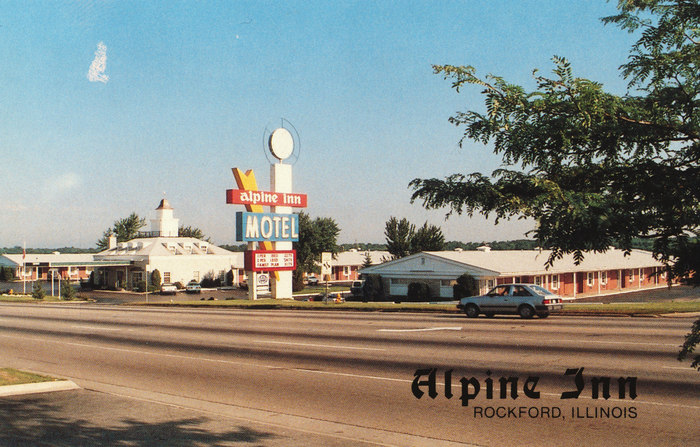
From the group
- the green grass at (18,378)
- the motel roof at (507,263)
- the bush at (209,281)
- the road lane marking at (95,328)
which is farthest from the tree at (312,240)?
the green grass at (18,378)

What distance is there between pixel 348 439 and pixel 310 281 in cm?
7504

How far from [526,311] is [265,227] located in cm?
2371

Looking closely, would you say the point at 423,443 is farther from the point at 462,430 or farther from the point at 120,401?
the point at 120,401

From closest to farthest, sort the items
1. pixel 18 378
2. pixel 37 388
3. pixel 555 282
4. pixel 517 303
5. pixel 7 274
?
pixel 37 388 < pixel 18 378 < pixel 517 303 < pixel 555 282 < pixel 7 274

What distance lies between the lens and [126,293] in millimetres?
69562

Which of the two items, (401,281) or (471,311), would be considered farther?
(401,281)

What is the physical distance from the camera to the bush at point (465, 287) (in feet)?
156

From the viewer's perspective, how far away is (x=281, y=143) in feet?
156

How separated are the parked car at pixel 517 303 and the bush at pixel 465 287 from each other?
19703 mm

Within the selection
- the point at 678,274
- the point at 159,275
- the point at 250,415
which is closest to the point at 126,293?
the point at 159,275

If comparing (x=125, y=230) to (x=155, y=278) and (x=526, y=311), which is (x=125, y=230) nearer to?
(x=155, y=278)

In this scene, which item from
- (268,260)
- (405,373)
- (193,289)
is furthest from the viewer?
(193,289)

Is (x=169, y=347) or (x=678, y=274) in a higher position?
(x=678, y=274)

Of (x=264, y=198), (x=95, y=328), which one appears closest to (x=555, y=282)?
(x=264, y=198)
